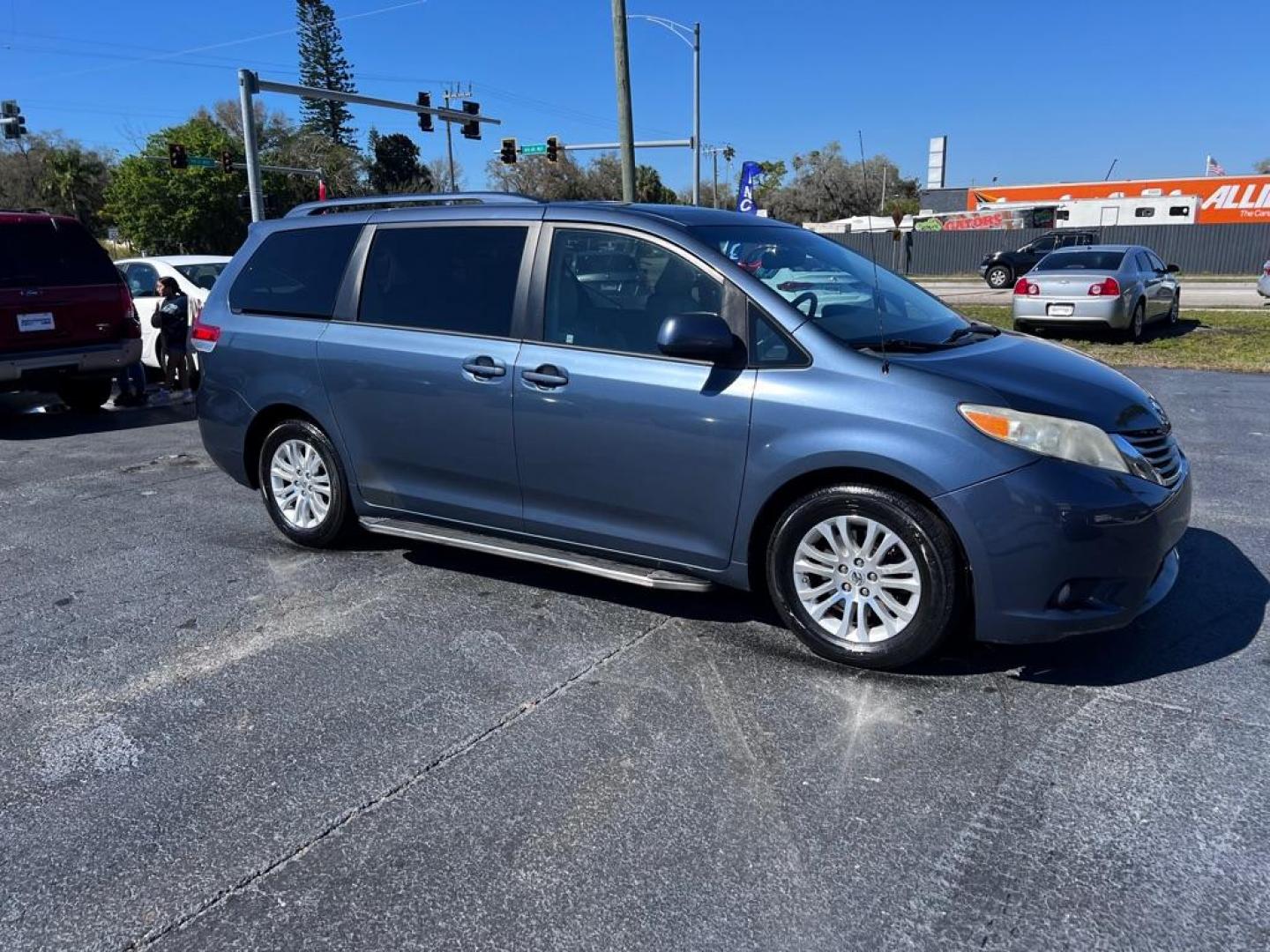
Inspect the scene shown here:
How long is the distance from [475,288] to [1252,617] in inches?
151

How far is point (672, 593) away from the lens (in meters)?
4.83

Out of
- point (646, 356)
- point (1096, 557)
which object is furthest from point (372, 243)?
point (1096, 557)

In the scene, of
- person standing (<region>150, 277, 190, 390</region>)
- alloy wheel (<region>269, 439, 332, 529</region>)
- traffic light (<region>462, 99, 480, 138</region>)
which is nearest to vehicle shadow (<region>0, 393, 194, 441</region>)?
person standing (<region>150, 277, 190, 390</region>)

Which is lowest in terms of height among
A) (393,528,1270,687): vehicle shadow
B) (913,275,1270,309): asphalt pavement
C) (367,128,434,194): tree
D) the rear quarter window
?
(393,528,1270,687): vehicle shadow

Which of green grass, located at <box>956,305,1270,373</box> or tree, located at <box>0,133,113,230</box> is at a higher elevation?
tree, located at <box>0,133,113,230</box>

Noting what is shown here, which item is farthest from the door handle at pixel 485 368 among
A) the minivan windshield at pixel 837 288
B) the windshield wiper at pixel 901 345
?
the windshield wiper at pixel 901 345

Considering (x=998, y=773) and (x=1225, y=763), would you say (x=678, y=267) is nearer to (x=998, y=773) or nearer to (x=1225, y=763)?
(x=998, y=773)

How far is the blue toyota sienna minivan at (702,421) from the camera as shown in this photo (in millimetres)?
3521

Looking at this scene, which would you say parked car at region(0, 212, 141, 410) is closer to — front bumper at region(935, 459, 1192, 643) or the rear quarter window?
the rear quarter window

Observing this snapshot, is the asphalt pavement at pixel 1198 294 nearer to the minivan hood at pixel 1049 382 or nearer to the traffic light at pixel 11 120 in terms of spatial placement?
the minivan hood at pixel 1049 382

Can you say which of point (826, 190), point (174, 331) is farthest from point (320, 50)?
point (174, 331)

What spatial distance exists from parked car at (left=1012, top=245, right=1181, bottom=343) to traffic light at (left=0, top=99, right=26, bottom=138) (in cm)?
2702

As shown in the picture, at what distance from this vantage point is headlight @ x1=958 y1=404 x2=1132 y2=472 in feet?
11.4

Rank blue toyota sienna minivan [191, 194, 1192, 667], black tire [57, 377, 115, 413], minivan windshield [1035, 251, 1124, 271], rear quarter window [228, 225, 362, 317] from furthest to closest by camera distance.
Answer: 1. minivan windshield [1035, 251, 1124, 271]
2. black tire [57, 377, 115, 413]
3. rear quarter window [228, 225, 362, 317]
4. blue toyota sienna minivan [191, 194, 1192, 667]
